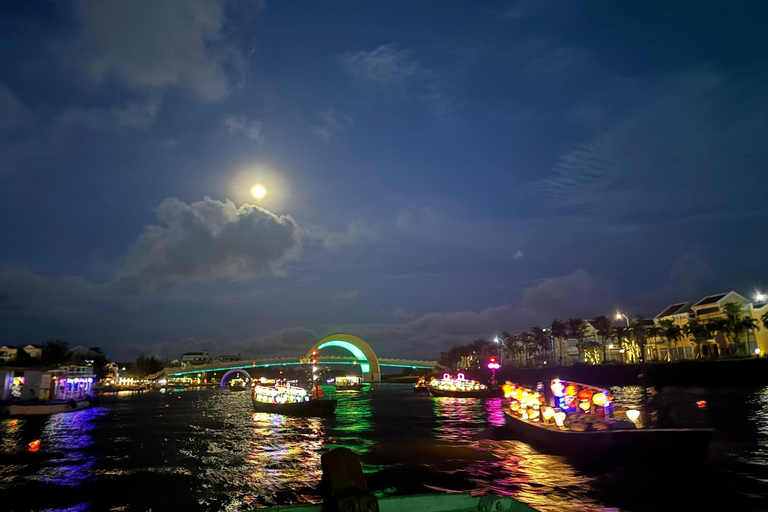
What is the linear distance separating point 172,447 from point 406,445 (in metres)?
14.6

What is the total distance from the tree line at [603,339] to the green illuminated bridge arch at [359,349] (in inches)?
1321

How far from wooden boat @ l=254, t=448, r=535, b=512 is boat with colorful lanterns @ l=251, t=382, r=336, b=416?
45.9 metres

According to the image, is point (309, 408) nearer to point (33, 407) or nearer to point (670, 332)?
point (33, 407)

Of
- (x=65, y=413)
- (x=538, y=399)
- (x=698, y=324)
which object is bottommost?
(x=65, y=413)

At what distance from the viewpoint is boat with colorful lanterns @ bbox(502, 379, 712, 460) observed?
747 inches

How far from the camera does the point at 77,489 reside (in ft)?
62.9

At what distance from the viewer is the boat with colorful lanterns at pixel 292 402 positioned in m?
50.1

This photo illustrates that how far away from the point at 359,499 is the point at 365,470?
16.9m

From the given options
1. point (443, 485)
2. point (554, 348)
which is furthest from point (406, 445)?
point (554, 348)

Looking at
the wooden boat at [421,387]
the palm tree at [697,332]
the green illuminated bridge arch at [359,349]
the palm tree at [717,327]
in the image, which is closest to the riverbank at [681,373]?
the palm tree at [697,332]

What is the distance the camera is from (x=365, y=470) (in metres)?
20.4

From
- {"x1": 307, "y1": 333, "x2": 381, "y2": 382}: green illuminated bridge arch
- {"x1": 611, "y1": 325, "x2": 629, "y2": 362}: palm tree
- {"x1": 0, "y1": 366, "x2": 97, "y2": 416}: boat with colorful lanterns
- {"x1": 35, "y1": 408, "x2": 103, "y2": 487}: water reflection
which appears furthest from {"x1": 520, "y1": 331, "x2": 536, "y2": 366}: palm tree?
{"x1": 35, "y1": 408, "x2": 103, "y2": 487}: water reflection

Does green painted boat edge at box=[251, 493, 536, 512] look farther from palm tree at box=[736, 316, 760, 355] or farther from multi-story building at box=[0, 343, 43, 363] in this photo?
multi-story building at box=[0, 343, 43, 363]

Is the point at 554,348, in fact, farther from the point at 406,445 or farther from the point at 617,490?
the point at 617,490
